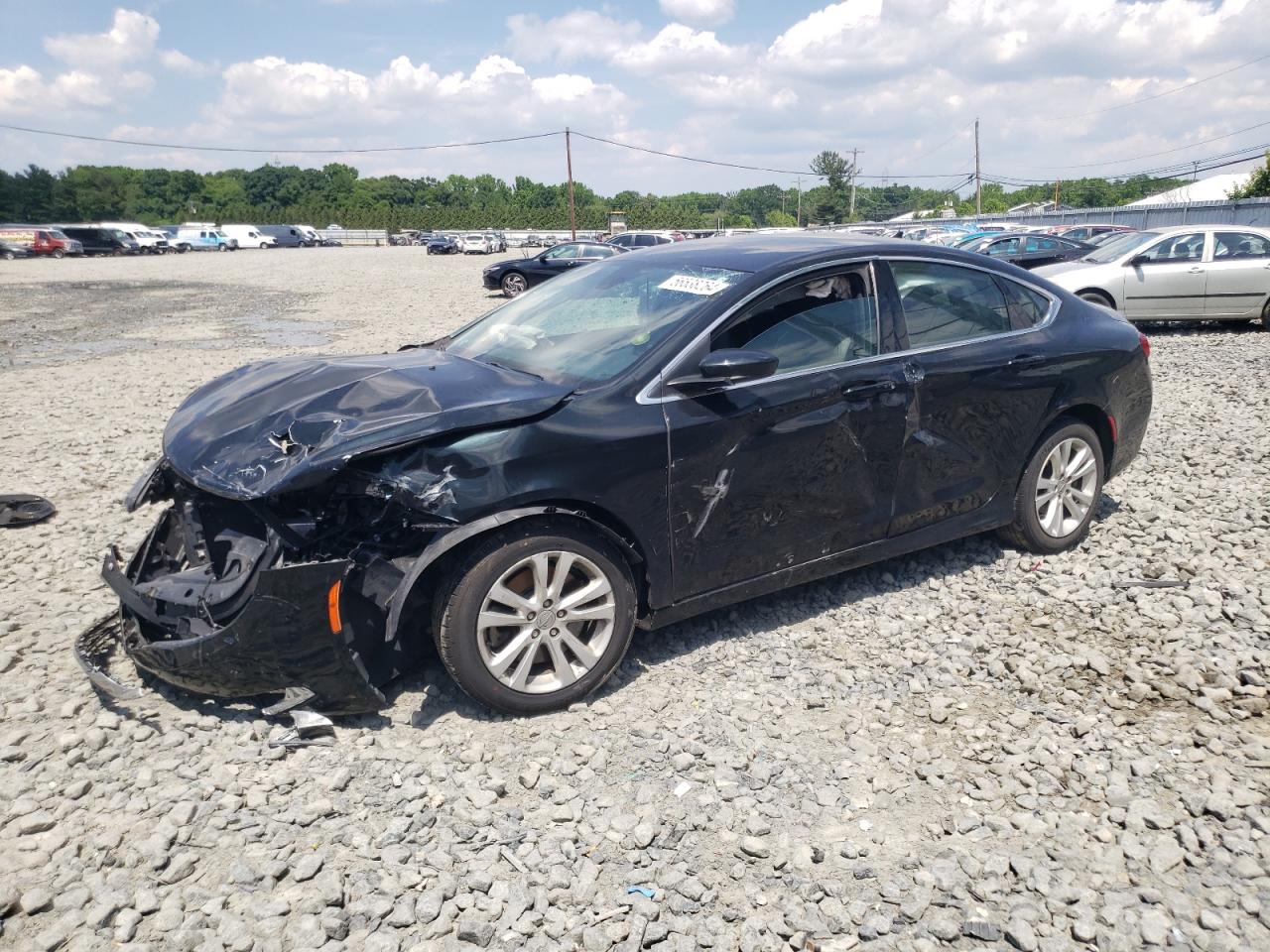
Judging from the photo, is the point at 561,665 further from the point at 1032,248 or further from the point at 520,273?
the point at 520,273

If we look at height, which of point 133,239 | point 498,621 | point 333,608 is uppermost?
point 133,239

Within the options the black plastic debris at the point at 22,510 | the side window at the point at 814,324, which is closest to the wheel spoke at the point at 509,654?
the side window at the point at 814,324

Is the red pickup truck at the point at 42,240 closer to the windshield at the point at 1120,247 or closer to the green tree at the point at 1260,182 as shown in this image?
the windshield at the point at 1120,247

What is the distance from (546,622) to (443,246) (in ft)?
189

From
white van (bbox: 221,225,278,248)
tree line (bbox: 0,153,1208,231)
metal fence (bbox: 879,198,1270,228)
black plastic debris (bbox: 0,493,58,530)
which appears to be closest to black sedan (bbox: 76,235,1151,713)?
black plastic debris (bbox: 0,493,58,530)

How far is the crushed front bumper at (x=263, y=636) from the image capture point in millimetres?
3197

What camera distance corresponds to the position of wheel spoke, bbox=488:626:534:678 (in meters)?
3.45

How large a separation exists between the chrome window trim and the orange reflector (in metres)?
1.34

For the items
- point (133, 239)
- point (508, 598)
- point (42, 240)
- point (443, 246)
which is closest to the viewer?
point (508, 598)

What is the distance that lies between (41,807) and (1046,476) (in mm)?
A: 4747

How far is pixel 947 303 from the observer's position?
15.0ft

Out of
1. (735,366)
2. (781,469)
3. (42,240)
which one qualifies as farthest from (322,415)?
(42,240)

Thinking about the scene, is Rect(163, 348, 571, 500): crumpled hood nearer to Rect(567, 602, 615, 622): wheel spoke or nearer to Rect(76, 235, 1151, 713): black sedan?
Rect(76, 235, 1151, 713): black sedan

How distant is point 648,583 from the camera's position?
3.75m
